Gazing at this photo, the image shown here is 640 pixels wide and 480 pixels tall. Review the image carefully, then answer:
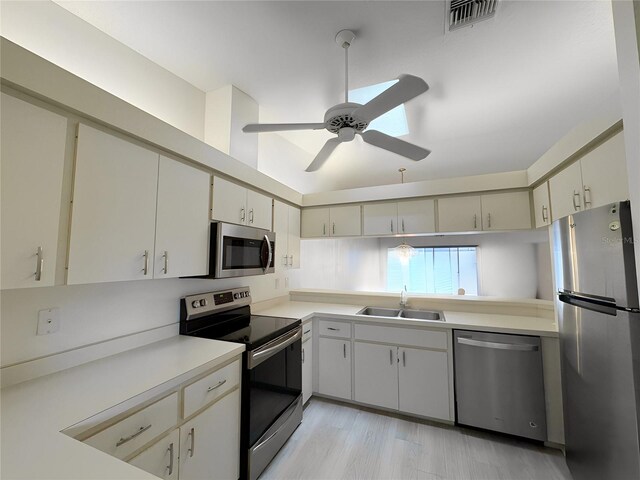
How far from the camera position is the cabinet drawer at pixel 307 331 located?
250 cm

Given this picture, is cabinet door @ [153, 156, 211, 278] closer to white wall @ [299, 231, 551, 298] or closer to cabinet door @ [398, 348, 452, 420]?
cabinet door @ [398, 348, 452, 420]

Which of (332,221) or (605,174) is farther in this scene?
(332,221)

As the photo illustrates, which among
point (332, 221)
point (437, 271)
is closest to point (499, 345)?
point (332, 221)

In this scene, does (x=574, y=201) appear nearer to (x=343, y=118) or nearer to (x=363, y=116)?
(x=363, y=116)

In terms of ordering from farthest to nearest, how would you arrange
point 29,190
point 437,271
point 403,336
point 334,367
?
point 437,271 < point 334,367 < point 403,336 < point 29,190

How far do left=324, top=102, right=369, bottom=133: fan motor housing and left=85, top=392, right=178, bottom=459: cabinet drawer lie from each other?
69.6 inches

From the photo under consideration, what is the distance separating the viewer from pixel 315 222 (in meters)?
3.26

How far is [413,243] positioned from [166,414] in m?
6.56

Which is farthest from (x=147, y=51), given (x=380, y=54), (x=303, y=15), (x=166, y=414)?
(x=166, y=414)

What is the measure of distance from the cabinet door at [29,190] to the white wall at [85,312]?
1.04 feet

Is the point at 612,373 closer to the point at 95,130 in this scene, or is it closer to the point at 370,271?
the point at 95,130

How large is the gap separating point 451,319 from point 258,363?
173cm

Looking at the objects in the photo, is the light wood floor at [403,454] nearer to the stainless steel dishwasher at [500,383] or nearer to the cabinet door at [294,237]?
the stainless steel dishwasher at [500,383]

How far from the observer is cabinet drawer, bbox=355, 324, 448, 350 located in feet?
7.51
